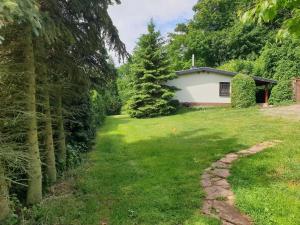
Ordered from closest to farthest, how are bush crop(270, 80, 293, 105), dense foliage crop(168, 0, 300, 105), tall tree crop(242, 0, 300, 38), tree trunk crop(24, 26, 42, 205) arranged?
tall tree crop(242, 0, 300, 38), tree trunk crop(24, 26, 42, 205), bush crop(270, 80, 293, 105), dense foliage crop(168, 0, 300, 105)

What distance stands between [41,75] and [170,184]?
3.22 metres

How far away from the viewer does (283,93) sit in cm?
2239

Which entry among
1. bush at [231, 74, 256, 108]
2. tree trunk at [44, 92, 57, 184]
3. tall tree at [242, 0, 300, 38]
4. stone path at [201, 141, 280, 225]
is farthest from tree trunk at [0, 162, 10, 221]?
bush at [231, 74, 256, 108]

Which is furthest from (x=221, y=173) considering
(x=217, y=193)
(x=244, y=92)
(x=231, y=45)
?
(x=231, y=45)

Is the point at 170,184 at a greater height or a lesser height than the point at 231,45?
lesser

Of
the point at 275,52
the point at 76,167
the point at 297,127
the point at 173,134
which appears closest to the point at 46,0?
the point at 76,167

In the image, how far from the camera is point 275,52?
2591 centimetres

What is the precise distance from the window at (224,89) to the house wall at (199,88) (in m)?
0.24

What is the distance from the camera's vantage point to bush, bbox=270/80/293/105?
875 inches

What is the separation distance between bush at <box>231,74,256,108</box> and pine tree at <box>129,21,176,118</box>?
453 centimetres

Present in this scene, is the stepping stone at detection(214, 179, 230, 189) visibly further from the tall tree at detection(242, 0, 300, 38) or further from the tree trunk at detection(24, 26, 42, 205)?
the tree trunk at detection(24, 26, 42, 205)

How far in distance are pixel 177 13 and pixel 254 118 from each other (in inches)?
1304

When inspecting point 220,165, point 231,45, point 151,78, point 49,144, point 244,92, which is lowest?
point 220,165

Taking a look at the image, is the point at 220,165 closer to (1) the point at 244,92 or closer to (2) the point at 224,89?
(1) the point at 244,92
